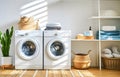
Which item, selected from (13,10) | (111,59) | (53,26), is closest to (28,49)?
(53,26)

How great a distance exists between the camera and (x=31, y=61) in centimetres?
434

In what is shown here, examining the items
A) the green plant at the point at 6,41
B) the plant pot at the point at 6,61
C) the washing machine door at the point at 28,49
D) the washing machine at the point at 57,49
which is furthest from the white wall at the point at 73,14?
the plant pot at the point at 6,61

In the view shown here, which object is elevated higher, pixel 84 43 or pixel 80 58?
pixel 84 43

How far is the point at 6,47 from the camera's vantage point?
4496mm

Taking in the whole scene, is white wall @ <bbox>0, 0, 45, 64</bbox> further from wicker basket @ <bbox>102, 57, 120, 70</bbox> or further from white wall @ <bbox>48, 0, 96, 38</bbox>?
wicker basket @ <bbox>102, 57, 120, 70</bbox>

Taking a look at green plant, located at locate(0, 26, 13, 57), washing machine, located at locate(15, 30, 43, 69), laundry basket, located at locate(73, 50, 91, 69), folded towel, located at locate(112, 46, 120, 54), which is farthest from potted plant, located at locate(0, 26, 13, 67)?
folded towel, located at locate(112, 46, 120, 54)

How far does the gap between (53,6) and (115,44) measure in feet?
5.37

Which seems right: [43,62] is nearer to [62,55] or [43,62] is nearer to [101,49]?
[62,55]

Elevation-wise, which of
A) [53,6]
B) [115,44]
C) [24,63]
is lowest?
[24,63]

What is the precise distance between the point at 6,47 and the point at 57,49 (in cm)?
108

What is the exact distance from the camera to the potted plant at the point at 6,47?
14.6 ft

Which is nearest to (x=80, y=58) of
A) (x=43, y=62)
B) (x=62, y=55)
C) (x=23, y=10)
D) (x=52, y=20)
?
(x=62, y=55)

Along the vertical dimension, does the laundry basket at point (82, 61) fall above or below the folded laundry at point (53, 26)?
below

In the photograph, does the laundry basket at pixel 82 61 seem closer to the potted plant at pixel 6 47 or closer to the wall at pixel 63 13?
the wall at pixel 63 13
